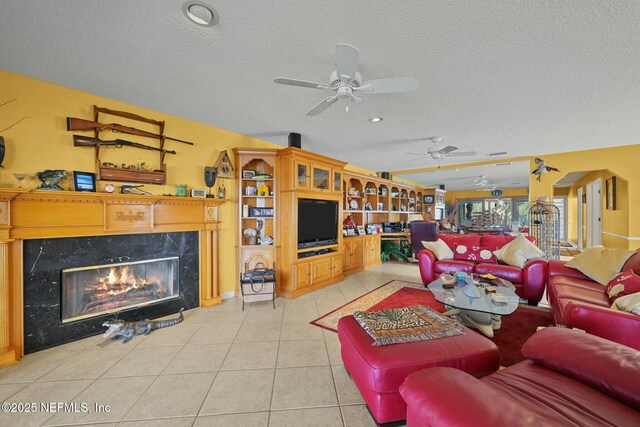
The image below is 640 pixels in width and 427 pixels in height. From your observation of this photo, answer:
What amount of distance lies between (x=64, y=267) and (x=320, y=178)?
10.8 feet

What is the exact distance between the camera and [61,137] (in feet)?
8.02

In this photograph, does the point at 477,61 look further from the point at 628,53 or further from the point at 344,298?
the point at 344,298

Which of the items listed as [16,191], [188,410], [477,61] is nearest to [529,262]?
[477,61]

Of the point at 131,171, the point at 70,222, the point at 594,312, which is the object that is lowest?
the point at 594,312

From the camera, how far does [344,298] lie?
3.68 m

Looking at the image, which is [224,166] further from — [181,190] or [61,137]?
[61,137]

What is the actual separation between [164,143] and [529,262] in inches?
200

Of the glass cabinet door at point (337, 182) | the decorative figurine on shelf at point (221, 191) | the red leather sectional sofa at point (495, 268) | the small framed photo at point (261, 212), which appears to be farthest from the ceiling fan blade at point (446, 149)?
the decorative figurine on shelf at point (221, 191)

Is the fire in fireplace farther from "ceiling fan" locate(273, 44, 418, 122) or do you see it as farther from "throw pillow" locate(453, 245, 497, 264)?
"throw pillow" locate(453, 245, 497, 264)

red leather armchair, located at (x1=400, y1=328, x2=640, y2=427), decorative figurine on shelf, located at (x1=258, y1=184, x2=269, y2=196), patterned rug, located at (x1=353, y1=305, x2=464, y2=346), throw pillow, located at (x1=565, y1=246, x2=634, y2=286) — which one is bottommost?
patterned rug, located at (x1=353, y1=305, x2=464, y2=346)

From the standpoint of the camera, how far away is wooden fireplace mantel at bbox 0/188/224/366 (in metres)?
2.09

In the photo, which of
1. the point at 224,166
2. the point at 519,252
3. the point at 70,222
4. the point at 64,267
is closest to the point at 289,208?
the point at 224,166

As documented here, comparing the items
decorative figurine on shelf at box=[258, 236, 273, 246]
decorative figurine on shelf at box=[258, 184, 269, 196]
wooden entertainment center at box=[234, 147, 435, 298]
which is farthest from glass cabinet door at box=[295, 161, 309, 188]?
decorative figurine on shelf at box=[258, 236, 273, 246]

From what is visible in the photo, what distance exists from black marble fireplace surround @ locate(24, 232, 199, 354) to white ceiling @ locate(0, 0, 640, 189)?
1579 mm
